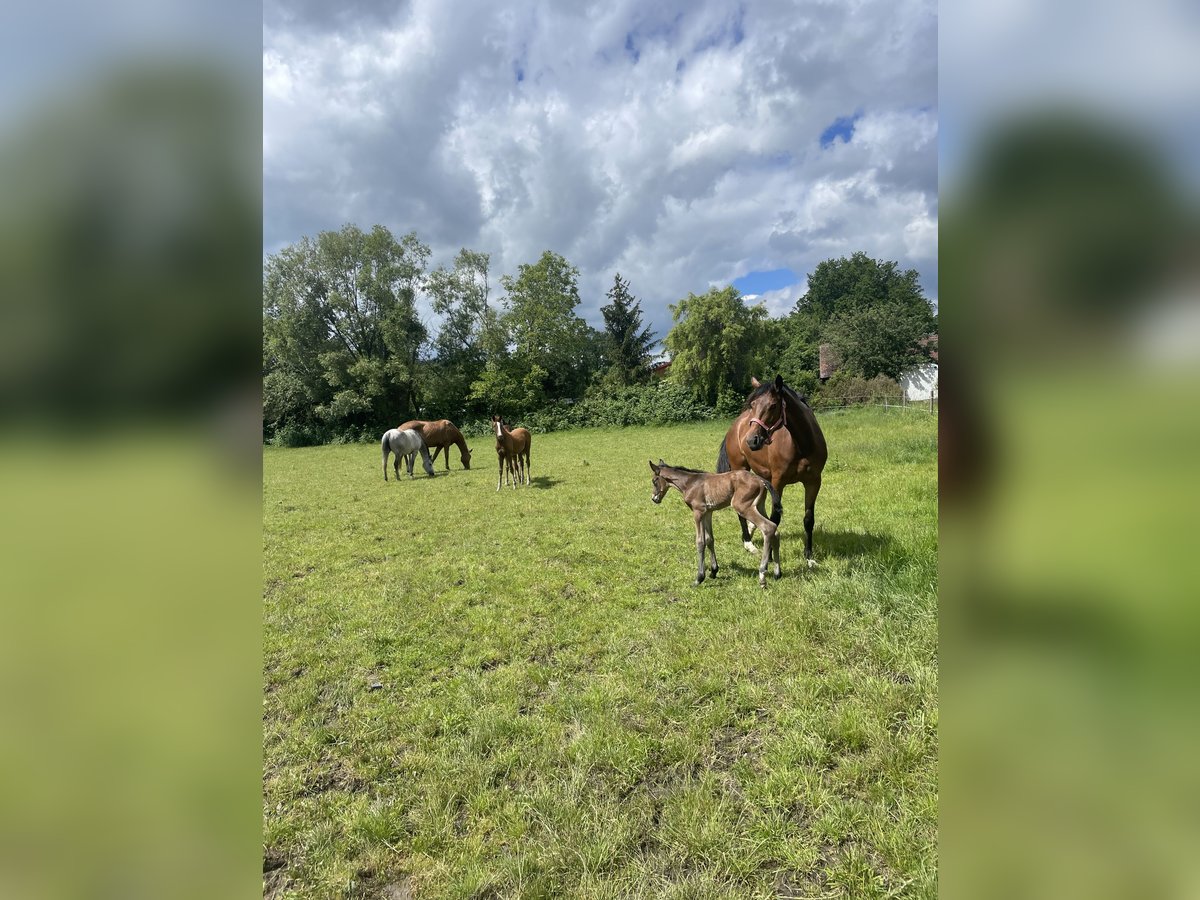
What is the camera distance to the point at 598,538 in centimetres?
801

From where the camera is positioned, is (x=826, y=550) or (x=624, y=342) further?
(x=624, y=342)

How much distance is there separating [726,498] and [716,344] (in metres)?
31.8

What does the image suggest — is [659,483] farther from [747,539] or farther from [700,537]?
[747,539]

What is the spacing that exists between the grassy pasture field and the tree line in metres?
26.6

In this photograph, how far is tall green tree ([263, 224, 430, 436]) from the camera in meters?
29.3

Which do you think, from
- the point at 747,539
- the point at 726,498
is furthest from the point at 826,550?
the point at 726,498

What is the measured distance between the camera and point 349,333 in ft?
107

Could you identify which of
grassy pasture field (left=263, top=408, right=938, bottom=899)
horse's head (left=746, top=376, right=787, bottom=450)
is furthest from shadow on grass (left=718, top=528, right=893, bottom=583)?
horse's head (left=746, top=376, right=787, bottom=450)

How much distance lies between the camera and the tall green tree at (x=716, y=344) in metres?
35.5

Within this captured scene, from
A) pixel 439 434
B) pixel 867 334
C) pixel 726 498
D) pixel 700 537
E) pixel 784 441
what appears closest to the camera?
pixel 726 498
